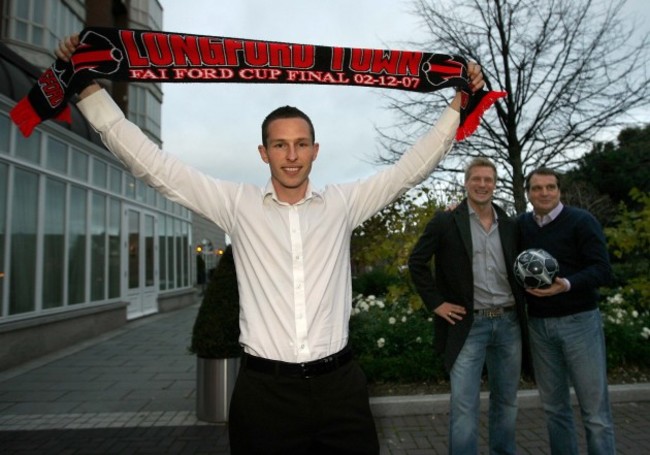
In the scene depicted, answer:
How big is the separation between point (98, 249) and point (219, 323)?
804cm

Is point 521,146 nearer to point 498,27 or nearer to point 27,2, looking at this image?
point 498,27

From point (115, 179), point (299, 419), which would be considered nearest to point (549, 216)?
point (299, 419)

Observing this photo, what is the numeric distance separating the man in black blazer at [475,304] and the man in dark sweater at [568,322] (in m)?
0.18

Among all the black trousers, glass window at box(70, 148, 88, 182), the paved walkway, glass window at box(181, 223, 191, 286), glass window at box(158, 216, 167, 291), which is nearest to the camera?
the black trousers

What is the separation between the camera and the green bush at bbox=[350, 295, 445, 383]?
551 cm

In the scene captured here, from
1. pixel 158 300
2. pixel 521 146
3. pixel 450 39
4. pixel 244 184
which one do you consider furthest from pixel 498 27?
pixel 158 300

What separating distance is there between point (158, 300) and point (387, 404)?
12.9m

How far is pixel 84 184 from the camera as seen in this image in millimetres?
10906

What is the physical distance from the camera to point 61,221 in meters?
9.88

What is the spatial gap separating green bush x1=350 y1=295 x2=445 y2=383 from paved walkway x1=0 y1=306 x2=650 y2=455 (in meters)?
0.49

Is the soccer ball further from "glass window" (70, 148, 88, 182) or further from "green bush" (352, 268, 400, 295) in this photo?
"green bush" (352, 268, 400, 295)

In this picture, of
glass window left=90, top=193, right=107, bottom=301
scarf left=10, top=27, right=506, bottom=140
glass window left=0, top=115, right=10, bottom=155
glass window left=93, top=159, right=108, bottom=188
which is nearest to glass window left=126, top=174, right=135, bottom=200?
glass window left=93, top=159, right=108, bottom=188

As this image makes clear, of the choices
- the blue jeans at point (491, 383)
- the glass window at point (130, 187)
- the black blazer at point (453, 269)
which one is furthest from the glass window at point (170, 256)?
the blue jeans at point (491, 383)

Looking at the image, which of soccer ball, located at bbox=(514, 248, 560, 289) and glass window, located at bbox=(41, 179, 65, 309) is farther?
glass window, located at bbox=(41, 179, 65, 309)
